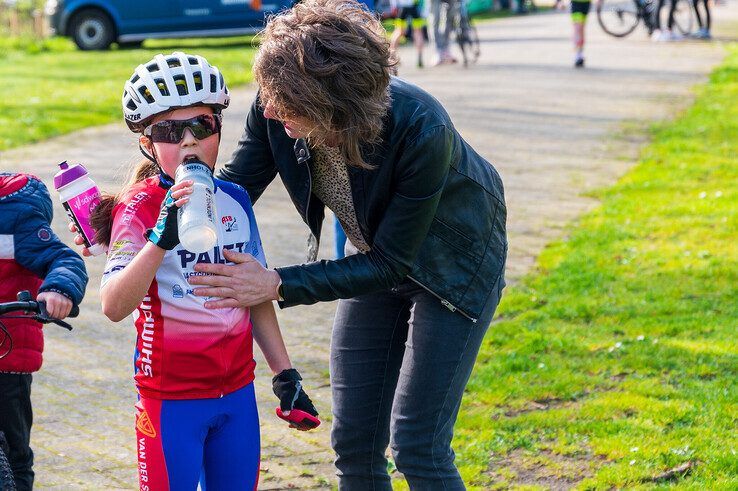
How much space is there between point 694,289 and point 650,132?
230 inches

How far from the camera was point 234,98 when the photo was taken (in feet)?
47.1

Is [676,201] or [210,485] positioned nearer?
[210,485]

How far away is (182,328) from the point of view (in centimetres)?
299

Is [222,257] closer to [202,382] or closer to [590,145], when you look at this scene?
[202,382]

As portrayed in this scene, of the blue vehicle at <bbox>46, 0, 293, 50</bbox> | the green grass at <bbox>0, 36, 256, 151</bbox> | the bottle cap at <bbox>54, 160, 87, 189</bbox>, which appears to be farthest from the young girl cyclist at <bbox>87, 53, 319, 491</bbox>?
the blue vehicle at <bbox>46, 0, 293, 50</bbox>

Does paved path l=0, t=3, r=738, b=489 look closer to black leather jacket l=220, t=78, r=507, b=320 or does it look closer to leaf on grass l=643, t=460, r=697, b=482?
black leather jacket l=220, t=78, r=507, b=320

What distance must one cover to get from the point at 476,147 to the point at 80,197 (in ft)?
28.3

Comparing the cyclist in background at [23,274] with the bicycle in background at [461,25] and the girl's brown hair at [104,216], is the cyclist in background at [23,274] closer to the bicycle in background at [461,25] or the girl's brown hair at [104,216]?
the girl's brown hair at [104,216]

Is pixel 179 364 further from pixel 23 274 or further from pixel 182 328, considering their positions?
pixel 23 274

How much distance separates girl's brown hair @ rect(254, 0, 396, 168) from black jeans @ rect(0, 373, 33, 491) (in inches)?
54.3

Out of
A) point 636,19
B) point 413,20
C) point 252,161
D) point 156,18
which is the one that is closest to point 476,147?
point 413,20

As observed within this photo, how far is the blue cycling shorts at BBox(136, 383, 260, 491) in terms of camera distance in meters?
2.99

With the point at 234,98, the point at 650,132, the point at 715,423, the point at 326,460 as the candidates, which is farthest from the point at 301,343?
the point at 234,98

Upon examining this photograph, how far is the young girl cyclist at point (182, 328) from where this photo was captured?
2.98m
